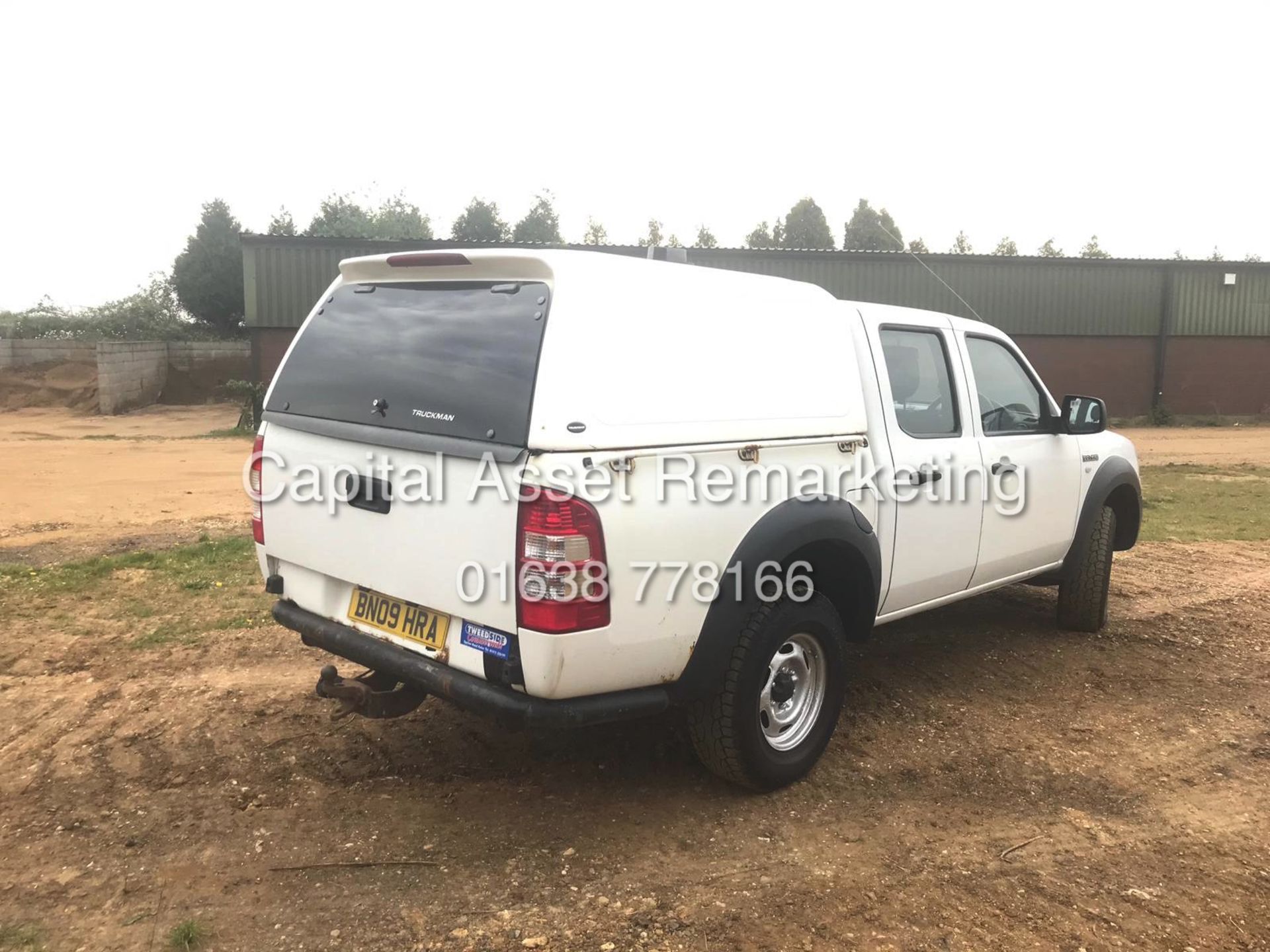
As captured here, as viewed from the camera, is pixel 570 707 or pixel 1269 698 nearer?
pixel 570 707

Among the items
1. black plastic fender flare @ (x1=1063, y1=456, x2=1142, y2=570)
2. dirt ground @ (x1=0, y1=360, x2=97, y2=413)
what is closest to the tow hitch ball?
black plastic fender flare @ (x1=1063, y1=456, x2=1142, y2=570)

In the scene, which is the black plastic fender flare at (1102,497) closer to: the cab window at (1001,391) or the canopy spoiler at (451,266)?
the cab window at (1001,391)

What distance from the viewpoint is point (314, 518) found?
365cm

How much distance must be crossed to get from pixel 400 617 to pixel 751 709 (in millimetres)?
1319

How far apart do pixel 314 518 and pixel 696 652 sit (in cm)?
155

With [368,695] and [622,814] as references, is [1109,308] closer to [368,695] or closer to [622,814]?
[622,814]

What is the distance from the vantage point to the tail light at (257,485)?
388 cm

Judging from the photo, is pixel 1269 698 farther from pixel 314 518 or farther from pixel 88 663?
pixel 88 663

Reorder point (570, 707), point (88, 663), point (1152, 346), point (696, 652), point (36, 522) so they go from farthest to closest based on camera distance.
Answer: point (1152, 346) < point (36, 522) < point (88, 663) < point (696, 652) < point (570, 707)

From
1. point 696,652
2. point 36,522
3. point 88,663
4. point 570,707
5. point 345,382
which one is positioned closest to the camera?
point 570,707

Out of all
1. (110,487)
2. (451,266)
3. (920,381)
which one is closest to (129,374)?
(110,487)

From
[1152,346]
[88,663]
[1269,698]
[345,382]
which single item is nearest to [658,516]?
[345,382]

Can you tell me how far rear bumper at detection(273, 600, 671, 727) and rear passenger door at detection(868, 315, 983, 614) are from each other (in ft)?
5.23

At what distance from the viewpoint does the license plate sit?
128 inches
